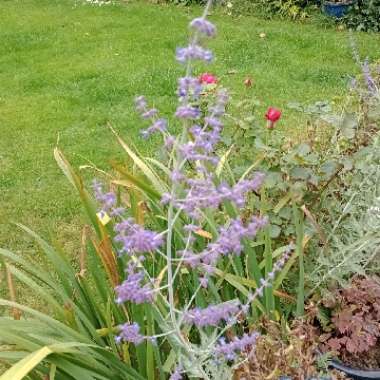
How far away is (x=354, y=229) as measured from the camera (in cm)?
255

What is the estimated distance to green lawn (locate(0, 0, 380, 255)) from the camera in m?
5.09

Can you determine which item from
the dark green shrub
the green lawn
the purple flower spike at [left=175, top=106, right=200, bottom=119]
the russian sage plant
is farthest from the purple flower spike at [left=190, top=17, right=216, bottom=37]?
the dark green shrub

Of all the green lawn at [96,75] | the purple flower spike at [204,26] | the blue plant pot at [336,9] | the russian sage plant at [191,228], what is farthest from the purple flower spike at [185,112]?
the blue plant pot at [336,9]

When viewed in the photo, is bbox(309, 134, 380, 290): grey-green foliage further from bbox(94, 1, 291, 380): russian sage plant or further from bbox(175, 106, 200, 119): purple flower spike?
bbox(175, 106, 200, 119): purple flower spike

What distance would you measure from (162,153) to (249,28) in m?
5.74

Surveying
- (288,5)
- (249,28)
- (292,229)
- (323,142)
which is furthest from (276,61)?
(292,229)

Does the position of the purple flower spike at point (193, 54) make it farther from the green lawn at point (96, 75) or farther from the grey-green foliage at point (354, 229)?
the green lawn at point (96, 75)

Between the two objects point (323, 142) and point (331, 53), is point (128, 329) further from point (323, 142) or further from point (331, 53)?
point (331, 53)

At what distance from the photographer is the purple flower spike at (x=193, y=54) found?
1.33 m

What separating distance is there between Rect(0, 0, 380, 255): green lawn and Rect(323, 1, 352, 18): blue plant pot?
0.33 m

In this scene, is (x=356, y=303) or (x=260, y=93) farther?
(x=260, y=93)

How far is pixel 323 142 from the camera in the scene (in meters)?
3.26

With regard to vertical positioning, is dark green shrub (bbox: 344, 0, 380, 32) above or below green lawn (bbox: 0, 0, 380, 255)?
above

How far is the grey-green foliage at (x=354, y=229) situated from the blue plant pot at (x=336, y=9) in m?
6.26
